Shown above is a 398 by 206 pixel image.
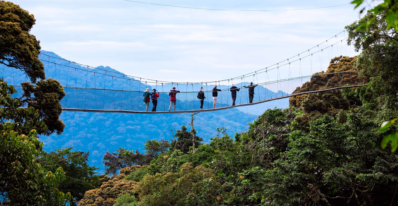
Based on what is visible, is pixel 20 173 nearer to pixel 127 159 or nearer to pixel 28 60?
pixel 28 60

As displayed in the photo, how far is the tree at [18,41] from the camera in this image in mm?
8797

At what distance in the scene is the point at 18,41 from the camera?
9094 millimetres

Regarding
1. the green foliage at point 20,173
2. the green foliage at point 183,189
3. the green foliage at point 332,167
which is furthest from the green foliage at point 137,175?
the green foliage at point 20,173

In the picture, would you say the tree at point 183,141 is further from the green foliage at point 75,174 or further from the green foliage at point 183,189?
the green foliage at point 183,189

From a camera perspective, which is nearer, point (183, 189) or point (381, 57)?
point (381, 57)

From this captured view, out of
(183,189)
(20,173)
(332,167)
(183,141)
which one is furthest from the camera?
(183,141)

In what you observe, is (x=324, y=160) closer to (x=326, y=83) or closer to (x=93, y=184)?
(x=326, y=83)

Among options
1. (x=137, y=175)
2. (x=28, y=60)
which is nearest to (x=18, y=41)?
(x=28, y=60)

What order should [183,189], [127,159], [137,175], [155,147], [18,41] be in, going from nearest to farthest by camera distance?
[18,41] → [183,189] → [137,175] → [155,147] → [127,159]

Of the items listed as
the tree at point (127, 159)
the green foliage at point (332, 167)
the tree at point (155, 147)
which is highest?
the green foliage at point (332, 167)

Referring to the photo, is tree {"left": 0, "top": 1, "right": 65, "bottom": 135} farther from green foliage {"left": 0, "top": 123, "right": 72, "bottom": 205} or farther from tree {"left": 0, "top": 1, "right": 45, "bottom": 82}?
green foliage {"left": 0, "top": 123, "right": 72, "bottom": 205}

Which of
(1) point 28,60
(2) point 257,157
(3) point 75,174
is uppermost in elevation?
(1) point 28,60

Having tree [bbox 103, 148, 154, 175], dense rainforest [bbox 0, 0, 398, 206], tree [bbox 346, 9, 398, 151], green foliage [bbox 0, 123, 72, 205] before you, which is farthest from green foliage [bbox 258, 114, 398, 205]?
tree [bbox 103, 148, 154, 175]

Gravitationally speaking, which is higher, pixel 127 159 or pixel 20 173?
pixel 20 173
